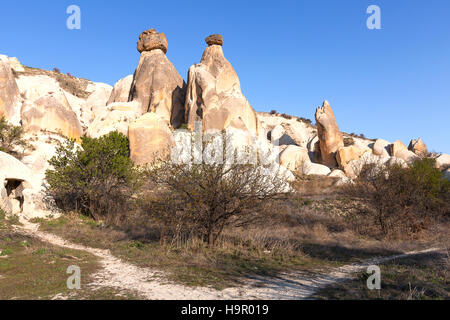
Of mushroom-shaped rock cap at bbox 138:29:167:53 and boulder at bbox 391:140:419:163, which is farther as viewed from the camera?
mushroom-shaped rock cap at bbox 138:29:167:53

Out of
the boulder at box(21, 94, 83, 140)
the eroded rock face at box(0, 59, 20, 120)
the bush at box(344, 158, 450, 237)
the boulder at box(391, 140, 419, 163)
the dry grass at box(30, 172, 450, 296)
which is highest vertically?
the eroded rock face at box(0, 59, 20, 120)

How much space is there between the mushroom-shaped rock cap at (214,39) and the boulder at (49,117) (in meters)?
16.5

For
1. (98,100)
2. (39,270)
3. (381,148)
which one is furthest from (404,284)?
(98,100)

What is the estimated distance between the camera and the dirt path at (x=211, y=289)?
16.3ft

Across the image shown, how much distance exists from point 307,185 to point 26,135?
2257 cm

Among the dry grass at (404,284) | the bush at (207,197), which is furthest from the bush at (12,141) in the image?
the dry grass at (404,284)

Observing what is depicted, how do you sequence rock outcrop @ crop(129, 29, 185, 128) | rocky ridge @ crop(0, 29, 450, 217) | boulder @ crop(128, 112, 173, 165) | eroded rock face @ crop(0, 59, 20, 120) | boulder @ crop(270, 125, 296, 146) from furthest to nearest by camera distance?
1. boulder @ crop(270, 125, 296, 146)
2. rock outcrop @ crop(129, 29, 185, 128)
3. eroded rock face @ crop(0, 59, 20, 120)
4. rocky ridge @ crop(0, 29, 450, 217)
5. boulder @ crop(128, 112, 173, 165)

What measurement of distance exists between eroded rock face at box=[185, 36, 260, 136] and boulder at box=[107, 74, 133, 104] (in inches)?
339

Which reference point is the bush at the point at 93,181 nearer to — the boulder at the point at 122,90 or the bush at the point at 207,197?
the bush at the point at 207,197

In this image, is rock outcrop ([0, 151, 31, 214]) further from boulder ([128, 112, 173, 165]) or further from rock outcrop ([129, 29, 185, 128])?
rock outcrop ([129, 29, 185, 128])

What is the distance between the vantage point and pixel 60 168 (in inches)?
585

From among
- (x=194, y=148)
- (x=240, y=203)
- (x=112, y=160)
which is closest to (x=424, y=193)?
(x=240, y=203)

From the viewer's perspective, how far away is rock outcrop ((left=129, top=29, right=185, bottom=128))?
101 ft

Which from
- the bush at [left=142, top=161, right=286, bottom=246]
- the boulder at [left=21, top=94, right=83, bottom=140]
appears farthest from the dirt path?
the boulder at [left=21, top=94, right=83, bottom=140]
